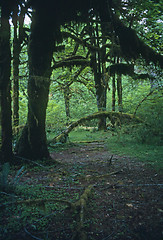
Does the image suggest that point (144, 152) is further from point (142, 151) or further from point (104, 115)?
point (104, 115)

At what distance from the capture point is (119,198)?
298cm

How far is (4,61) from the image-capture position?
14.2ft

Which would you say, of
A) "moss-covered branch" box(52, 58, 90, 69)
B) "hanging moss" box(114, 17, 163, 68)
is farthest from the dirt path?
"moss-covered branch" box(52, 58, 90, 69)

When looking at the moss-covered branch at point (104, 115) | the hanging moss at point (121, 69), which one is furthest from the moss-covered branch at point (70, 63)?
the moss-covered branch at point (104, 115)

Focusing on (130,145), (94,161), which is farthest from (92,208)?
(130,145)

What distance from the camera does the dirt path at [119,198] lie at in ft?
7.01

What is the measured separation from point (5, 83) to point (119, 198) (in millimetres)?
3677

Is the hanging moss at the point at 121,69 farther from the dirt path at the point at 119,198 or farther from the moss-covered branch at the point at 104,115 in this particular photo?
the dirt path at the point at 119,198

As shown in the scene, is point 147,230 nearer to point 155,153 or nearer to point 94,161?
point 94,161

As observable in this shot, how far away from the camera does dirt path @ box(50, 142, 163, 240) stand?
2.14 meters


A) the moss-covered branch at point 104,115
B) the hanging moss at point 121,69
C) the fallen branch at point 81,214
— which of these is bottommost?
the fallen branch at point 81,214

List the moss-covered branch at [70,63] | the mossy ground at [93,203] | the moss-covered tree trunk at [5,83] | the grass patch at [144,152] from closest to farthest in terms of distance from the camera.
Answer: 1. the mossy ground at [93,203]
2. the moss-covered tree trunk at [5,83]
3. the grass patch at [144,152]
4. the moss-covered branch at [70,63]

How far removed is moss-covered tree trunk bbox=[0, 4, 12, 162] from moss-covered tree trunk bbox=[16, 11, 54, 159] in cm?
52

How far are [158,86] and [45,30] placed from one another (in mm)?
4979
